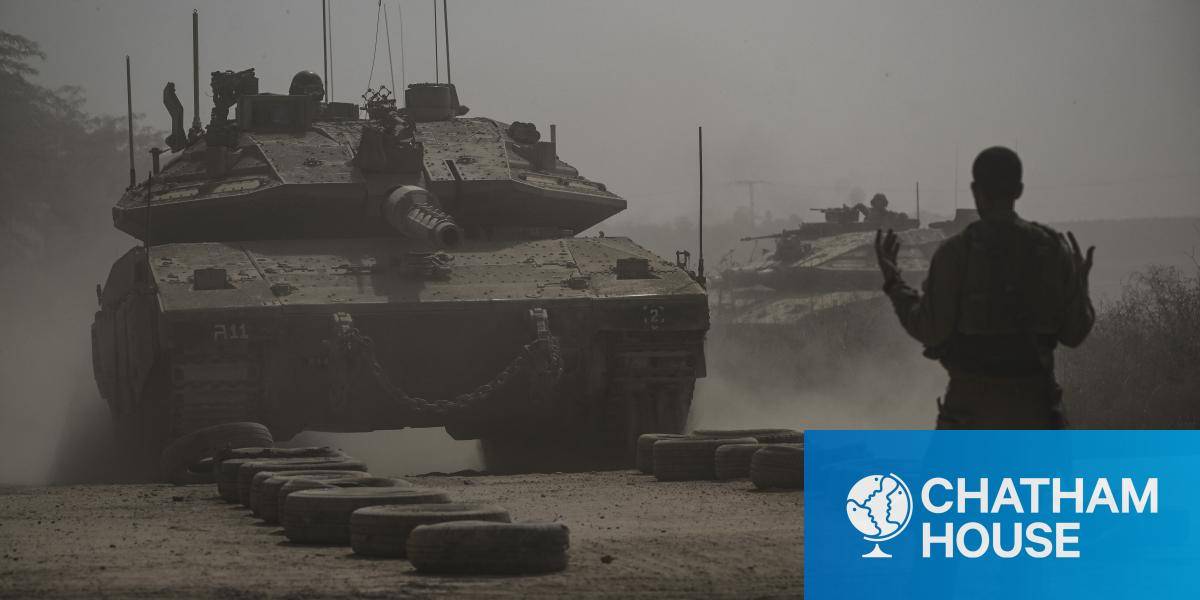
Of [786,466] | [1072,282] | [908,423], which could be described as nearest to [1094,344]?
[908,423]

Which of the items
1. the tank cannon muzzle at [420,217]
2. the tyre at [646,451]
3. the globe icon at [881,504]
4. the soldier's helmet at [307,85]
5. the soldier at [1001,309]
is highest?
the soldier's helmet at [307,85]

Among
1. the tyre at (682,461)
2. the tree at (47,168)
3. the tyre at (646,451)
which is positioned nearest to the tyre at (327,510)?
the tyre at (682,461)

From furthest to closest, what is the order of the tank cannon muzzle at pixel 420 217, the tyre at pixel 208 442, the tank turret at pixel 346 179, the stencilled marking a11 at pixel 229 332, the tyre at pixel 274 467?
the tank turret at pixel 346 179, the tank cannon muzzle at pixel 420 217, the stencilled marking a11 at pixel 229 332, the tyre at pixel 208 442, the tyre at pixel 274 467

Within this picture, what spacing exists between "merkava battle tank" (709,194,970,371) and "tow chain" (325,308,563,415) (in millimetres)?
15525

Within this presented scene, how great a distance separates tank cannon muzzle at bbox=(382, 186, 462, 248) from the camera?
1755 centimetres

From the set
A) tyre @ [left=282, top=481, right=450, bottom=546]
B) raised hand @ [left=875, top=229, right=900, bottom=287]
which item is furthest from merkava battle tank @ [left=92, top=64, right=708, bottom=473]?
raised hand @ [left=875, top=229, right=900, bottom=287]

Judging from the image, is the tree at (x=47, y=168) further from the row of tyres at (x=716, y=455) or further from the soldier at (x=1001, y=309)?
the soldier at (x=1001, y=309)

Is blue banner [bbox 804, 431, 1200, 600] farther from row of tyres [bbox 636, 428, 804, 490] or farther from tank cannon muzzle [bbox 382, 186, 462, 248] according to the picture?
tank cannon muzzle [bbox 382, 186, 462, 248]

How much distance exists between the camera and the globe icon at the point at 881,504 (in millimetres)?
8047

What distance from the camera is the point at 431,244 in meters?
17.8

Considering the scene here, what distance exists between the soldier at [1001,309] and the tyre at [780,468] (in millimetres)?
6879

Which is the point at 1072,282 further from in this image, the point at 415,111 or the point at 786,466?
the point at 415,111

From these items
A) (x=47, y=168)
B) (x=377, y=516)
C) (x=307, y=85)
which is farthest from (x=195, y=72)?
(x=47, y=168)

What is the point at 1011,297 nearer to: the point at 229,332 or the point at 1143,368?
the point at 229,332
